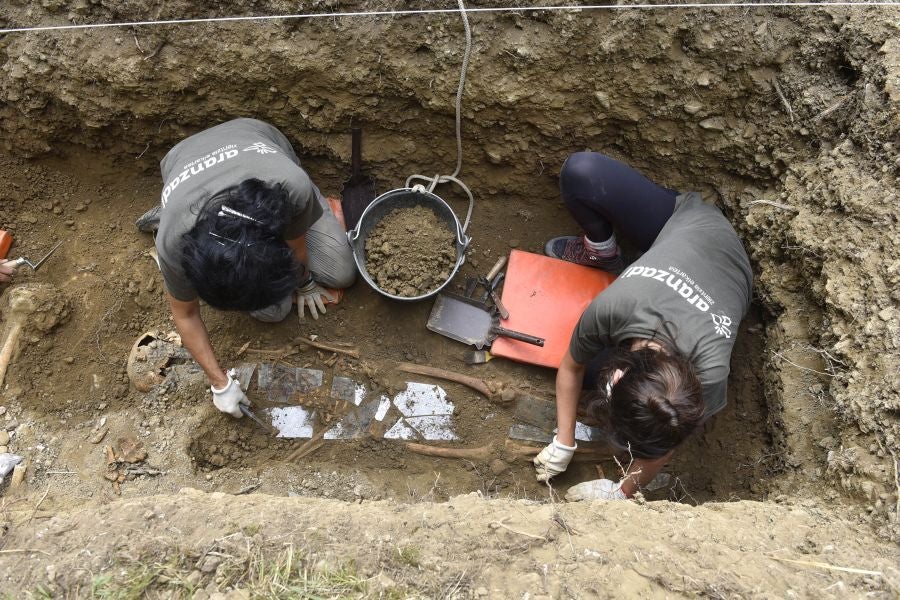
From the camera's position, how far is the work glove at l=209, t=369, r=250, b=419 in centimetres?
288

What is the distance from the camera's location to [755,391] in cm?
277

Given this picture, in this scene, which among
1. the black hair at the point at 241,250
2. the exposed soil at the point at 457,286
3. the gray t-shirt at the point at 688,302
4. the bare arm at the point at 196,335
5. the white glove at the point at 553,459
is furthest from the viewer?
the white glove at the point at 553,459

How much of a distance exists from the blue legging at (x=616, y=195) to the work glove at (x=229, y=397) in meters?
1.93

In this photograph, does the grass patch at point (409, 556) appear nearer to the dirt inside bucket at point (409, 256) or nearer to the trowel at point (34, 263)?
the dirt inside bucket at point (409, 256)

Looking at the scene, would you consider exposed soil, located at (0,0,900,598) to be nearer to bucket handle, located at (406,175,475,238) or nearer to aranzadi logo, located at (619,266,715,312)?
bucket handle, located at (406,175,475,238)

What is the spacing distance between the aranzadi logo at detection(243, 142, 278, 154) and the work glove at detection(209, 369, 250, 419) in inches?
45.4

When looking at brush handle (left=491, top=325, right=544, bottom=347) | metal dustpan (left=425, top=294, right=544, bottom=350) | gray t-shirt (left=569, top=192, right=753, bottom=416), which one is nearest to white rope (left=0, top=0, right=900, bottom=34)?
gray t-shirt (left=569, top=192, right=753, bottom=416)

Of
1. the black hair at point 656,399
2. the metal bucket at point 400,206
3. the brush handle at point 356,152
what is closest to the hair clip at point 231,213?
the metal bucket at point 400,206

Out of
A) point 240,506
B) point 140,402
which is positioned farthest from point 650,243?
point 140,402

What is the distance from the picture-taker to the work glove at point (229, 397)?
2877 mm

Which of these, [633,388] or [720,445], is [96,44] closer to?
[633,388]

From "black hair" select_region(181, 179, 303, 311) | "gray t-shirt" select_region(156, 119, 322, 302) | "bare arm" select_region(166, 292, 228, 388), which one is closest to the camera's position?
"black hair" select_region(181, 179, 303, 311)

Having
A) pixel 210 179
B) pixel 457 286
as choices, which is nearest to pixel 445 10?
pixel 210 179

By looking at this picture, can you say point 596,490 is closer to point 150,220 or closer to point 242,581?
point 242,581
